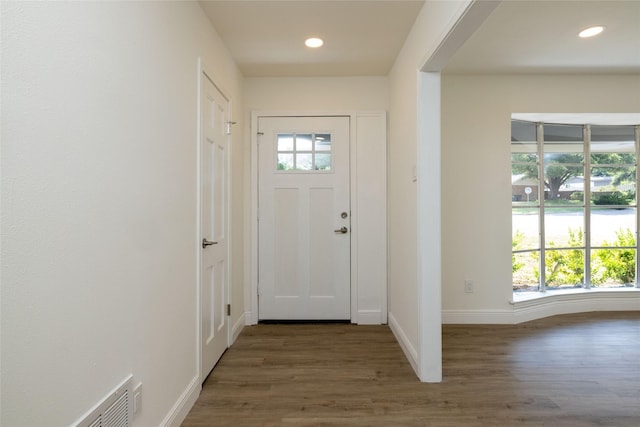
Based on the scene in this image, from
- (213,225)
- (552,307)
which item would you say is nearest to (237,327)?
(213,225)

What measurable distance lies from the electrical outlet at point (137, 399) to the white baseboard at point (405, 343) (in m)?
1.71

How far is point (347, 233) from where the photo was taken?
11.3ft

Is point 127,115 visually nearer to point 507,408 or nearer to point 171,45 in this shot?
point 171,45

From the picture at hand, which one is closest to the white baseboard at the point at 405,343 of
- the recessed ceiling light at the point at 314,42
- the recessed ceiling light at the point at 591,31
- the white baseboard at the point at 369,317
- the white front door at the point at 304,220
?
the white baseboard at the point at 369,317

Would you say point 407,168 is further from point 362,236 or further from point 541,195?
point 541,195

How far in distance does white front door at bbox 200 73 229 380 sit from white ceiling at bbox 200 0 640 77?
21.5 inches

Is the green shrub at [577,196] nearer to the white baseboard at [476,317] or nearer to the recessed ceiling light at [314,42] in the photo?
the white baseboard at [476,317]

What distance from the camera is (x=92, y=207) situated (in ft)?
3.79

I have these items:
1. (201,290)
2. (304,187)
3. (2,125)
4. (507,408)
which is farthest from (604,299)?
(2,125)

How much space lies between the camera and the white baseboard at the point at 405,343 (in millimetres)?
2414

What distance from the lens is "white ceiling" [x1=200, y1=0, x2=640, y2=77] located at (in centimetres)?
229

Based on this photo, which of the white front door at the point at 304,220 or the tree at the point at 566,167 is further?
the tree at the point at 566,167

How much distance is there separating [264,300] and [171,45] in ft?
8.02

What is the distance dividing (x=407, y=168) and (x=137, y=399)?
2203 millimetres
